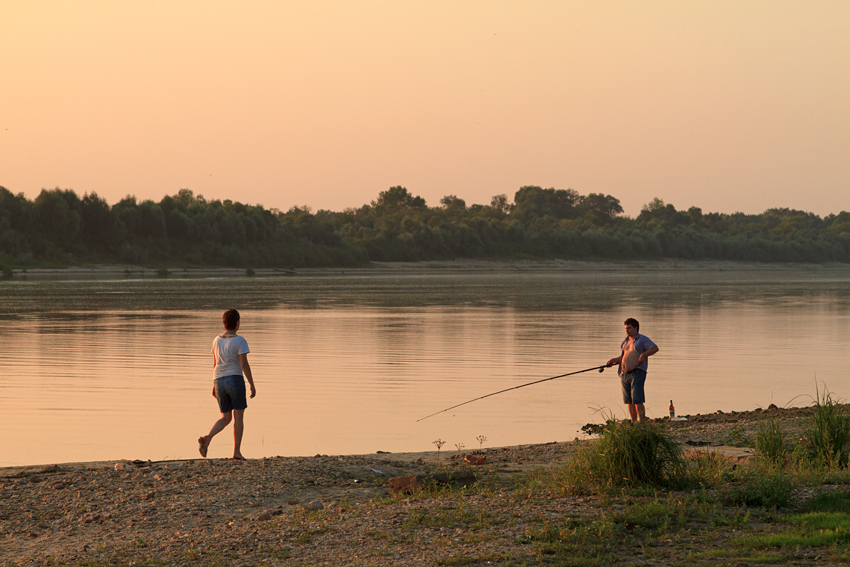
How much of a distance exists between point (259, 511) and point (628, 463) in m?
3.20

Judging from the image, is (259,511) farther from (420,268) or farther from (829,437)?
(420,268)

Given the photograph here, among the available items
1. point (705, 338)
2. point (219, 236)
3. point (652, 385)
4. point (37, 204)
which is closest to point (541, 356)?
point (652, 385)

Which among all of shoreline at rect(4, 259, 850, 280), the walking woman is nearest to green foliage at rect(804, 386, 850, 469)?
the walking woman

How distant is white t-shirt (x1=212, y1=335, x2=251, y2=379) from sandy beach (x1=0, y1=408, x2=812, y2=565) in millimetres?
971

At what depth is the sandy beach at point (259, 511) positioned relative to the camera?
275 inches

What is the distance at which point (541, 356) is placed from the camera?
23.8 m

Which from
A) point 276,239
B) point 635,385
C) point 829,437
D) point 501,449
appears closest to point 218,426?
point 501,449

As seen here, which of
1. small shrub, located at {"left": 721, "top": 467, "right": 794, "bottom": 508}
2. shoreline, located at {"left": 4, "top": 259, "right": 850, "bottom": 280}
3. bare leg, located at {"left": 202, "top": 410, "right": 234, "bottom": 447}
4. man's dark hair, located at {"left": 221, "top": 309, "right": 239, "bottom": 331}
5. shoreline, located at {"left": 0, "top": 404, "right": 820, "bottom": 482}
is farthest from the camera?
shoreline, located at {"left": 4, "top": 259, "right": 850, "bottom": 280}

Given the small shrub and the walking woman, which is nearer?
the small shrub

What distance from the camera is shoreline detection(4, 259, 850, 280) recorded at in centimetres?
10556

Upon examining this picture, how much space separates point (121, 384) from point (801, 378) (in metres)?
13.6

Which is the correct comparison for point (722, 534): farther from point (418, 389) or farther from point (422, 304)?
point (422, 304)

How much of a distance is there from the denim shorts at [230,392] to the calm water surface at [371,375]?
63.0 inches

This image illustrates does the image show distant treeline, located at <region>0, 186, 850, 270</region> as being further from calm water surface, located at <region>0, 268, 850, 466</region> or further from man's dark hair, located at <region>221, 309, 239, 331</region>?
man's dark hair, located at <region>221, 309, 239, 331</region>
